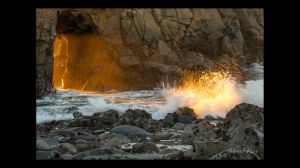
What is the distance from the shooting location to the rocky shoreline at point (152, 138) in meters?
8.87

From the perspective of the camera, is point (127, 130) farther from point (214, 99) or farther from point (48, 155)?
point (214, 99)

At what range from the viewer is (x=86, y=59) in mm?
31094

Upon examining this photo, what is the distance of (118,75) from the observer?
97.8 feet

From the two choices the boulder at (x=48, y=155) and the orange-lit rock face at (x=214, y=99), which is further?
the orange-lit rock face at (x=214, y=99)

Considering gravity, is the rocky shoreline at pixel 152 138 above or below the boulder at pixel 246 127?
below

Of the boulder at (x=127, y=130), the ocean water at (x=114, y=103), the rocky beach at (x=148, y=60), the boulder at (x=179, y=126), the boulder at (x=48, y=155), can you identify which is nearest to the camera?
the boulder at (x=48, y=155)

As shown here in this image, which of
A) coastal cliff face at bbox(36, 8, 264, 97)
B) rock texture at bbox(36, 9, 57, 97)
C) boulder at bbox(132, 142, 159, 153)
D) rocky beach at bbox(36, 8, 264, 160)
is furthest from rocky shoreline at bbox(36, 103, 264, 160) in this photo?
coastal cliff face at bbox(36, 8, 264, 97)

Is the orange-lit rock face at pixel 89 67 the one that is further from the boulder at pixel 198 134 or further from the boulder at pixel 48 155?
the boulder at pixel 48 155

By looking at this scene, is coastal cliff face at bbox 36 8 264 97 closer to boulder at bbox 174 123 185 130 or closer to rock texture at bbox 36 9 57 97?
rock texture at bbox 36 9 57 97

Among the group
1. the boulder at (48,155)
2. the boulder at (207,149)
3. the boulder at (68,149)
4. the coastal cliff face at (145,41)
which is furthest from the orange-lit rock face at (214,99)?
the boulder at (48,155)

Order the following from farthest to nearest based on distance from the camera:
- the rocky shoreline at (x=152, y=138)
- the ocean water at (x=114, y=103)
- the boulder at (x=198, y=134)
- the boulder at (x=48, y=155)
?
the ocean water at (x=114, y=103) → the boulder at (x=198, y=134) → the rocky shoreline at (x=152, y=138) → the boulder at (x=48, y=155)

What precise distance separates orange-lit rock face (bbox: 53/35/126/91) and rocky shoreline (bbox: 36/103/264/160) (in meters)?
13.9
